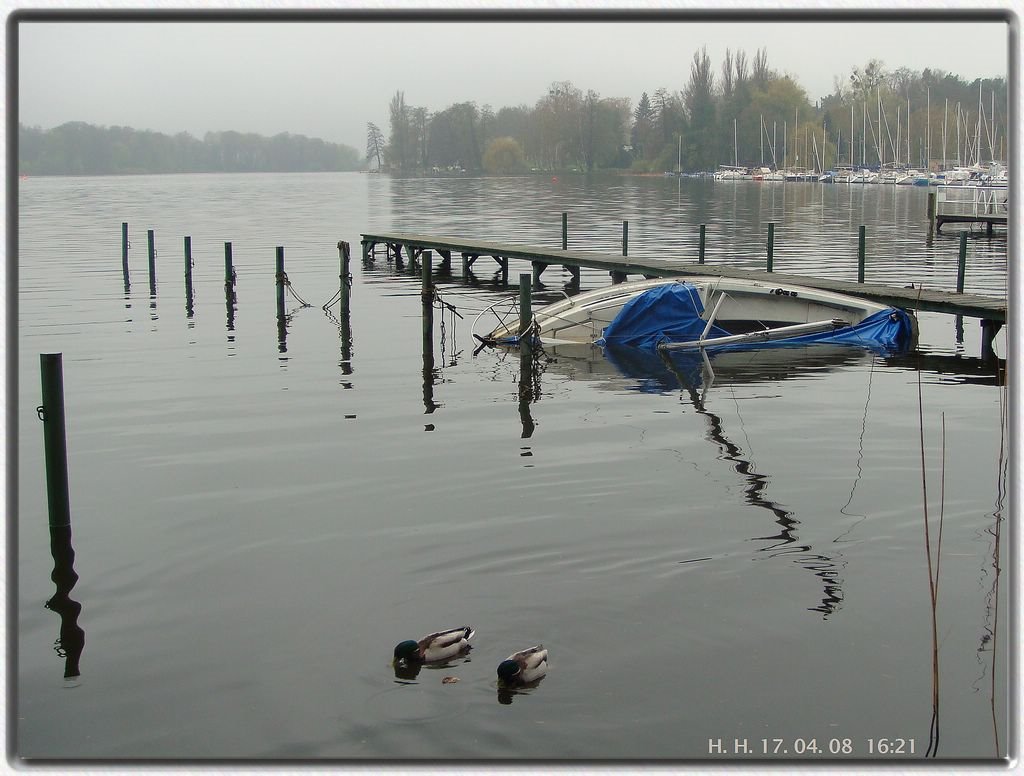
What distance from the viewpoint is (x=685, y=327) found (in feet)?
76.7

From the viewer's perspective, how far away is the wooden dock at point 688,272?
22.3m

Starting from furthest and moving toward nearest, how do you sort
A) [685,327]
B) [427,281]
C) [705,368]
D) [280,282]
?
[280,282] < [427,281] < [685,327] < [705,368]

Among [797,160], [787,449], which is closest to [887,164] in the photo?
[797,160]

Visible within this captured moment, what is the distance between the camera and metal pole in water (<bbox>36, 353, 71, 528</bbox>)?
34.3 feet

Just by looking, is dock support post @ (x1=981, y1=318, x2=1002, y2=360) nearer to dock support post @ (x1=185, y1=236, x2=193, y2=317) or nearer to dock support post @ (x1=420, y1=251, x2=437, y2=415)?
dock support post @ (x1=420, y1=251, x2=437, y2=415)

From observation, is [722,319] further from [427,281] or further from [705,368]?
[427,281]

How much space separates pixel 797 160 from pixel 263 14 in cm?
15735

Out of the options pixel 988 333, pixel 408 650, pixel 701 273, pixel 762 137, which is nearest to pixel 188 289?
pixel 701 273

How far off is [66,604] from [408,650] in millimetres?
3492

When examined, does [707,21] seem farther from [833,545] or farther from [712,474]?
[712,474]

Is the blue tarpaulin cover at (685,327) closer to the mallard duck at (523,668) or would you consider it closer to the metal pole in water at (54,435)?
the metal pole in water at (54,435)

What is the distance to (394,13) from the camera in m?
5.22

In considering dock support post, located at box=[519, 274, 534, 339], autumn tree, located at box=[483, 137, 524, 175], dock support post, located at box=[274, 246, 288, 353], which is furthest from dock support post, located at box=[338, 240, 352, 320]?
autumn tree, located at box=[483, 137, 524, 175]

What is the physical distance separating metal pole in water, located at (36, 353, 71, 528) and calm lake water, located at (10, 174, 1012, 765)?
54 centimetres
